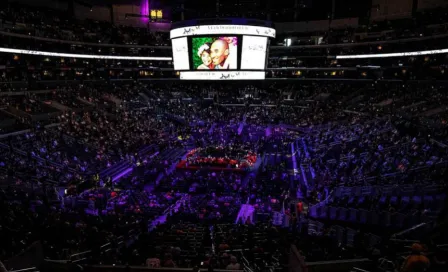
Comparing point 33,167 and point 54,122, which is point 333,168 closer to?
point 33,167

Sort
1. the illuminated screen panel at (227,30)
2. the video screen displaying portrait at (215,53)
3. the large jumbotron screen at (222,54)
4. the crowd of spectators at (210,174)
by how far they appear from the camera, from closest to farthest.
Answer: the crowd of spectators at (210,174) < the illuminated screen panel at (227,30) < the large jumbotron screen at (222,54) < the video screen displaying portrait at (215,53)

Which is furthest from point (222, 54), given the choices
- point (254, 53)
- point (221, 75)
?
point (254, 53)

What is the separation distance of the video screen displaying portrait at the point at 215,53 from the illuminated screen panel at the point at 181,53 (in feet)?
2.32

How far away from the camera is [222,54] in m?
28.1

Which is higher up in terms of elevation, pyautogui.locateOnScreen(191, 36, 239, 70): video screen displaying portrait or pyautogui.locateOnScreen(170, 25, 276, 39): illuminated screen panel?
pyautogui.locateOnScreen(170, 25, 276, 39): illuminated screen panel

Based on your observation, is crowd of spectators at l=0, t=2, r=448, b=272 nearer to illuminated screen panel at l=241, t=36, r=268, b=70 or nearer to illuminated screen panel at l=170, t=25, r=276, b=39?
illuminated screen panel at l=241, t=36, r=268, b=70

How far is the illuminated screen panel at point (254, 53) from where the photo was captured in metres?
27.8

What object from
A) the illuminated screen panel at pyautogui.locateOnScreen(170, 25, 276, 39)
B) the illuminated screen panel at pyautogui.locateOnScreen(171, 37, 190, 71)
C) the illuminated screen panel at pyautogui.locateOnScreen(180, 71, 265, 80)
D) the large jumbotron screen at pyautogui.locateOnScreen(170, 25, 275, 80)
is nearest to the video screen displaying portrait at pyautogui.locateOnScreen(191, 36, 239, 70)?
the large jumbotron screen at pyautogui.locateOnScreen(170, 25, 275, 80)

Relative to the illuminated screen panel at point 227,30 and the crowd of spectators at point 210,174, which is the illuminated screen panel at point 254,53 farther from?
the crowd of spectators at point 210,174

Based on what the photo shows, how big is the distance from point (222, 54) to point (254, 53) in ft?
8.76

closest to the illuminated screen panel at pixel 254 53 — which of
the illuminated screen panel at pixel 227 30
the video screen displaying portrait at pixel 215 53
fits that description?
the video screen displaying portrait at pixel 215 53

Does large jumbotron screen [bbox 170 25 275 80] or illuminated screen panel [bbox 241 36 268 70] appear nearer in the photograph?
large jumbotron screen [bbox 170 25 275 80]

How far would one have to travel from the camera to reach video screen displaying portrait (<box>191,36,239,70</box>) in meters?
27.8

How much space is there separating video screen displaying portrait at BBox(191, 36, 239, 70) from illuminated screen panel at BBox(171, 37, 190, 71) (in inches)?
27.8
